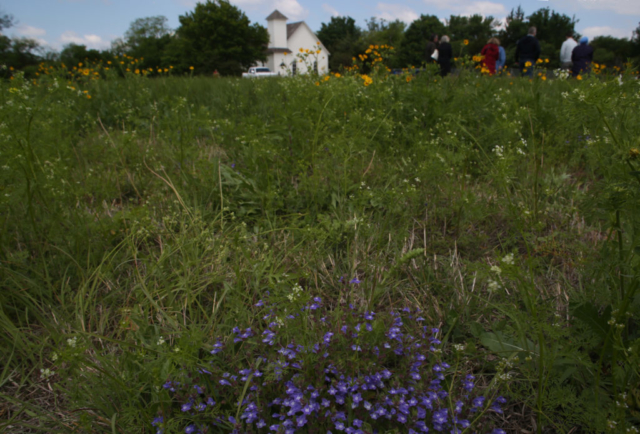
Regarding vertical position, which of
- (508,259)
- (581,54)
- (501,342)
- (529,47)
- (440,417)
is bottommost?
(440,417)

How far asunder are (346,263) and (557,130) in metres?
2.79

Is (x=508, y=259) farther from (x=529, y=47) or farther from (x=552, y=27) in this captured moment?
(x=552, y=27)

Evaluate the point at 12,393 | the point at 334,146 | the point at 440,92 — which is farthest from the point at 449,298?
the point at 440,92

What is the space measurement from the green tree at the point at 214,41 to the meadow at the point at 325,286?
44283 millimetres

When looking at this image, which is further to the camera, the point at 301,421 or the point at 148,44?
the point at 148,44

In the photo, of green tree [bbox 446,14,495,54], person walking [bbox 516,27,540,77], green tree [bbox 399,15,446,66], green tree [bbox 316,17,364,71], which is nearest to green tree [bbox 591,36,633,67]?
green tree [bbox 446,14,495,54]

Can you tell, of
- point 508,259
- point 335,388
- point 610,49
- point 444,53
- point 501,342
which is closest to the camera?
point 508,259

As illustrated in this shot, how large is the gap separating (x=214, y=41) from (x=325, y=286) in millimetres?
49954

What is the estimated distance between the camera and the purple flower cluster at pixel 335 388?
1.33 metres

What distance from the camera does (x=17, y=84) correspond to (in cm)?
230

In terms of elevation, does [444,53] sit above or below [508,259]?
above

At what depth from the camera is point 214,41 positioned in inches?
1773

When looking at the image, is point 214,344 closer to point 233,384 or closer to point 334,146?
point 233,384

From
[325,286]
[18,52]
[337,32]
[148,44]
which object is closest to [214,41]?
[148,44]
